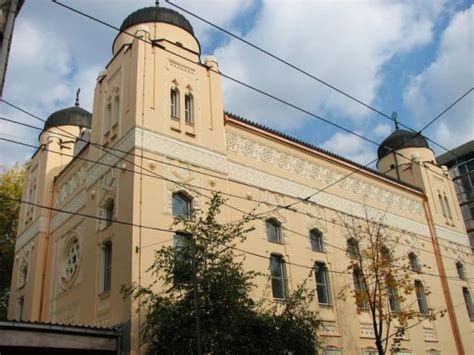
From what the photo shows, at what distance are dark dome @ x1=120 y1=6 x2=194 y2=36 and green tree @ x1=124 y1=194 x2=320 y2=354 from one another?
34.7 ft

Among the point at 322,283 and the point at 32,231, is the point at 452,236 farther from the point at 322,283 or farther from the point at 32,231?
the point at 32,231

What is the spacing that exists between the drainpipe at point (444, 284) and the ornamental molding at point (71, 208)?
1710 centimetres

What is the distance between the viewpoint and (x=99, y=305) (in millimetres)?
16328

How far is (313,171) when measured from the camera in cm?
2281

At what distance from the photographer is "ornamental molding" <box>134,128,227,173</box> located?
55.8 ft

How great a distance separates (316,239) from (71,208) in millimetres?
9786

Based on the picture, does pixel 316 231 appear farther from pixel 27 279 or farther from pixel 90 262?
pixel 27 279

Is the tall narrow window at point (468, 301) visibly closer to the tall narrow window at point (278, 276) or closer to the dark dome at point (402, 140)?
the dark dome at point (402, 140)

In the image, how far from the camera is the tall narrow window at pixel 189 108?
18.8 meters

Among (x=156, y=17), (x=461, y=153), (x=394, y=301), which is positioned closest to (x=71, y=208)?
(x=156, y=17)

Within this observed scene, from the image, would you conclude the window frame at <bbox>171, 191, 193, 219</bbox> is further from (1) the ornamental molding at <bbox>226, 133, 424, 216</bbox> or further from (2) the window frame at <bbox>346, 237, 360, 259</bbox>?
(2) the window frame at <bbox>346, 237, 360, 259</bbox>

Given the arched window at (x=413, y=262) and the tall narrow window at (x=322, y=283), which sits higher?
the arched window at (x=413, y=262)

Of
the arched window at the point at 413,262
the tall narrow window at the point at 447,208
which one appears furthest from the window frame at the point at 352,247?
the tall narrow window at the point at 447,208

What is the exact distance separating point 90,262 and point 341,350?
942cm
